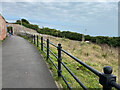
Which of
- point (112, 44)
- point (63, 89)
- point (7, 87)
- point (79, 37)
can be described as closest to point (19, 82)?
point (7, 87)

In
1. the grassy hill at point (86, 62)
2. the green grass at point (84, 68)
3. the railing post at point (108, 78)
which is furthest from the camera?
the grassy hill at point (86, 62)

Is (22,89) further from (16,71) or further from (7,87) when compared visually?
(16,71)

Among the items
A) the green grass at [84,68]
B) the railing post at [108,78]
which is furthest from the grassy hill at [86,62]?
the railing post at [108,78]

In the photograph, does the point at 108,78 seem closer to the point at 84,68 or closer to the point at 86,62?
the point at 84,68

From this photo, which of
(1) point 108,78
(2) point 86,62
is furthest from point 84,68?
(1) point 108,78

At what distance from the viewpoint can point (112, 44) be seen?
18.5 m

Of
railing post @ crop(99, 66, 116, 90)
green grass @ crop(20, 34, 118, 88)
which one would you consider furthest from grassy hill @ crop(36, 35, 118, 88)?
railing post @ crop(99, 66, 116, 90)

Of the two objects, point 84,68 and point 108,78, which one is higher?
point 108,78

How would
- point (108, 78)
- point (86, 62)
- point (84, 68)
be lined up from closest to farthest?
point (108, 78), point (84, 68), point (86, 62)

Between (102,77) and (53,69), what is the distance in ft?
11.9

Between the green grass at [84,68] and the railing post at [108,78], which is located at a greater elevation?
the railing post at [108,78]

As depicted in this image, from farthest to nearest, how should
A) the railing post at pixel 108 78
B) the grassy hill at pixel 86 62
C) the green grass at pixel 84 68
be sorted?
the grassy hill at pixel 86 62
the green grass at pixel 84 68
the railing post at pixel 108 78

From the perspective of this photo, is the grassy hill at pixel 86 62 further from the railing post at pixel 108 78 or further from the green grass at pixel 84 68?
the railing post at pixel 108 78

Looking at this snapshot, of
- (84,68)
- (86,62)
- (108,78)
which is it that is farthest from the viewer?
(86,62)
